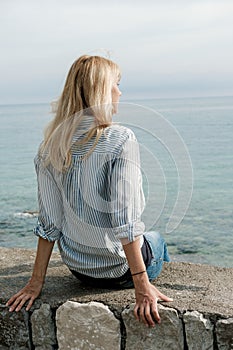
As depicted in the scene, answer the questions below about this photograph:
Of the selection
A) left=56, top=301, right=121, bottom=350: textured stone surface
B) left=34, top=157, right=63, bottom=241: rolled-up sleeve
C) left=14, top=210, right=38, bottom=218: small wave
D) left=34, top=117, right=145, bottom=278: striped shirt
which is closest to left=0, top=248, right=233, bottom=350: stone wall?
left=56, top=301, right=121, bottom=350: textured stone surface

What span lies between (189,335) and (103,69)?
1.25m

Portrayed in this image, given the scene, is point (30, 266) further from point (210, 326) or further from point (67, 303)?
point (210, 326)

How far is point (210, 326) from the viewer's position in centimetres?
262

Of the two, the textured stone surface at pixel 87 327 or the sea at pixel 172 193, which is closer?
the textured stone surface at pixel 87 327

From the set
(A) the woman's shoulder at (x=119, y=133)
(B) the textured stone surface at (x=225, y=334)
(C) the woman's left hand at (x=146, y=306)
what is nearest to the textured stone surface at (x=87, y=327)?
(C) the woman's left hand at (x=146, y=306)

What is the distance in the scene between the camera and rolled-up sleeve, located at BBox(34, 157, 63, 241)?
2.91m

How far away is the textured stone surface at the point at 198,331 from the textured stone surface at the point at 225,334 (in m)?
0.03

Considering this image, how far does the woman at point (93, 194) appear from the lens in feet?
8.85

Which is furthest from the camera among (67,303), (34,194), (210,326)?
(34,194)

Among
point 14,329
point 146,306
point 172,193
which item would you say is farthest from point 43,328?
point 172,193

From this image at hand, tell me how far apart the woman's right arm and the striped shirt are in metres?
0.06

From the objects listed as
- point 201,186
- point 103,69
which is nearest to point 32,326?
point 103,69

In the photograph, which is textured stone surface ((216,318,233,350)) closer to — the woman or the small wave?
the woman

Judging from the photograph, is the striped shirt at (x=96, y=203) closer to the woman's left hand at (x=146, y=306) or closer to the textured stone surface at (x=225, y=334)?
the woman's left hand at (x=146, y=306)
